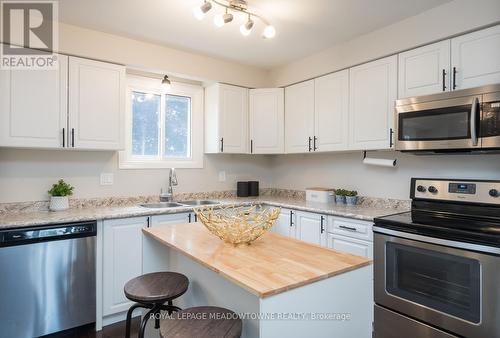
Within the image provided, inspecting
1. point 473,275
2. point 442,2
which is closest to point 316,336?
point 473,275

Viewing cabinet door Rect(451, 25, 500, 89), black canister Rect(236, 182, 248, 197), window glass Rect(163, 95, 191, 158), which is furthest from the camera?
→ black canister Rect(236, 182, 248, 197)

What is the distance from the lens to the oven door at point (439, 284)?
165cm

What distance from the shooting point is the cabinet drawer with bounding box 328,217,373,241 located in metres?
2.41

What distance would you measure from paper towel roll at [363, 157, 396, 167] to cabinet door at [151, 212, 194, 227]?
5.89 feet

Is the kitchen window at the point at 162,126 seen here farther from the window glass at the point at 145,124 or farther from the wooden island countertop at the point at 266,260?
the wooden island countertop at the point at 266,260

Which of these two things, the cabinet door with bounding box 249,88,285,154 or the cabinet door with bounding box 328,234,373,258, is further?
the cabinet door with bounding box 249,88,285,154

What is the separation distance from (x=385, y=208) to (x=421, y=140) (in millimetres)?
836

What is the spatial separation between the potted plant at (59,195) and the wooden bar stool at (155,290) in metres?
1.39

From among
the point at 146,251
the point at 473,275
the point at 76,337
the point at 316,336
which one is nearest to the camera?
the point at 316,336

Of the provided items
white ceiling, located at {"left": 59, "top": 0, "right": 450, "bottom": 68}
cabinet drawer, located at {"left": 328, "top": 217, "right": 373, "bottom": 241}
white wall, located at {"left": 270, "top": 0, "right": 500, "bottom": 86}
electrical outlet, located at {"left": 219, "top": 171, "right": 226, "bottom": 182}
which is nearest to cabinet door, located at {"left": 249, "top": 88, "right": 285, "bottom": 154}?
white wall, located at {"left": 270, "top": 0, "right": 500, "bottom": 86}

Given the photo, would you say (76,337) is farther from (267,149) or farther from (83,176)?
(267,149)

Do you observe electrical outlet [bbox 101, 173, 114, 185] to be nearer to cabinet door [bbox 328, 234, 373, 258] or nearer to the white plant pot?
the white plant pot

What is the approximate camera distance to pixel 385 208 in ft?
9.35

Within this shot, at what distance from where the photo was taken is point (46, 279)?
6.97ft
